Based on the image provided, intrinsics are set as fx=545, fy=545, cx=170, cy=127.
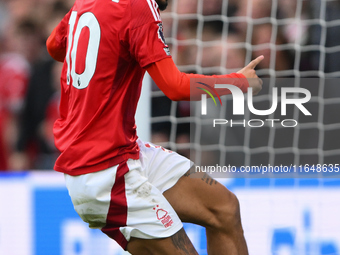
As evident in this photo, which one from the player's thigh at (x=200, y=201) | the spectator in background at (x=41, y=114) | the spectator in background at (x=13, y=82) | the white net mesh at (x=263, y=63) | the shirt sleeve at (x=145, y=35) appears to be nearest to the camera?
the shirt sleeve at (x=145, y=35)

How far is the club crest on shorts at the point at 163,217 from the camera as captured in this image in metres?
2.11

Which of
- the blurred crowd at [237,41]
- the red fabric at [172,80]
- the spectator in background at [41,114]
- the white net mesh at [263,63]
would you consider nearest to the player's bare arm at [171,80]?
the red fabric at [172,80]

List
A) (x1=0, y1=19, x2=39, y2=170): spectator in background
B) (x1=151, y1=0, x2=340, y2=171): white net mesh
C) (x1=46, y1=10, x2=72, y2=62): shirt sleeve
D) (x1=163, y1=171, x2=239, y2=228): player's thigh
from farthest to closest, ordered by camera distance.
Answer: (x1=0, y1=19, x2=39, y2=170): spectator in background → (x1=151, y1=0, x2=340, y2=171): white net mesh → (x1=46, y1=10, x2=72, y2=62): shirt sleeve → (x1=163, y1=171, x2=239, y2=228): player's thigh

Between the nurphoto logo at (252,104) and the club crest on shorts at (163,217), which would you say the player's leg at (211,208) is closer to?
the club crest on shorts at (163,217)

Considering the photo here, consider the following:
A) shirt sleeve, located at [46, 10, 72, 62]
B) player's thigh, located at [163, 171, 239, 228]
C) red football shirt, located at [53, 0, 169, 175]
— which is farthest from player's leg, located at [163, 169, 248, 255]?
shirt sleeve, located at [46, 10, 72, 62]

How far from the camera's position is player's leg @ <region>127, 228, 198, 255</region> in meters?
2.12

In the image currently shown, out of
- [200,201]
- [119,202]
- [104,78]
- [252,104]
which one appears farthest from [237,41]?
[119,202]

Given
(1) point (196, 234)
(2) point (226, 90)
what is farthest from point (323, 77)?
(2) point (226, 90)

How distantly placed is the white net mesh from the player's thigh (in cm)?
102

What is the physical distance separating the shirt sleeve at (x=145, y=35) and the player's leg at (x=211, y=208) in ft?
1.92

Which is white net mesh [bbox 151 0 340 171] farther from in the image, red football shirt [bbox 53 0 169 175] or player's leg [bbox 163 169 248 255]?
red football shirt [bbox 53 0 169 175]

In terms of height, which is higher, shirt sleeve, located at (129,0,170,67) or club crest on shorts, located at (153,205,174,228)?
shirt sleeve, located at (129,0,170,67)

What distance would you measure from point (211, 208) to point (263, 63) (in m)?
1.79

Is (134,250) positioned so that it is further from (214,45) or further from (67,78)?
(214,45)
